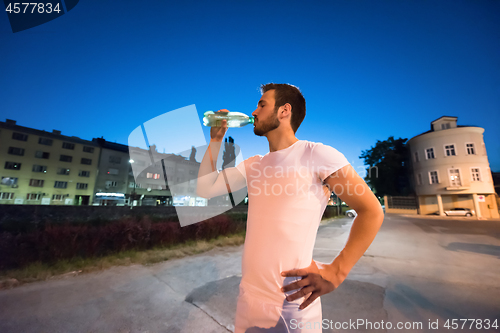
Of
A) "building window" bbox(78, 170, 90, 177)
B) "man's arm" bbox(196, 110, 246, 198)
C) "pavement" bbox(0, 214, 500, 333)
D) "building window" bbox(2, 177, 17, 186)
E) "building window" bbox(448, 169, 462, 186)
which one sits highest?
"building window" bbox(78, 170, 90, 177)

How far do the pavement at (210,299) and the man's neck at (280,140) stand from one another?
2.66 m

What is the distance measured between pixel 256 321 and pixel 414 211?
3108cm

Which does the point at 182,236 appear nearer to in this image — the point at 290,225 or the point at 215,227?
the point at 215,227

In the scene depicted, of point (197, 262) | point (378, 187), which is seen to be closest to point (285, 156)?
point (197, 262)

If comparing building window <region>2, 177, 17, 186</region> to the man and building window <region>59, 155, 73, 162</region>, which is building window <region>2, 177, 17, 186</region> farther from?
the man

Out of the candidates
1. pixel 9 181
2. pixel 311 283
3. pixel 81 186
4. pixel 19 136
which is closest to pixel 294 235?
pixel 311 283

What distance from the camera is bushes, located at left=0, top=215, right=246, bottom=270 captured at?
14.0 feet

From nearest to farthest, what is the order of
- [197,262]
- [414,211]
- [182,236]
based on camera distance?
[197,262]
[182,236]
[414,211]

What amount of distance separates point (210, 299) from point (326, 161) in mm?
3414

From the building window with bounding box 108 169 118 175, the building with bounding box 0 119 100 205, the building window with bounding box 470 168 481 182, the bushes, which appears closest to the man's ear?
the bushes

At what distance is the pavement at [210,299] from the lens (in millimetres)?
2666

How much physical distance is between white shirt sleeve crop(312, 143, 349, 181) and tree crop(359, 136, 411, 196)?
29.9 metres

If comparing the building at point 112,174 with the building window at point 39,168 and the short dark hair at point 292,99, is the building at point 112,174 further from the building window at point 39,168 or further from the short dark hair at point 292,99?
the short dark hair at point 292,99

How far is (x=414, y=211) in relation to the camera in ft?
80.3
